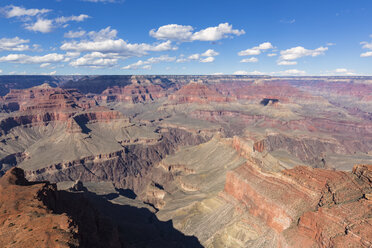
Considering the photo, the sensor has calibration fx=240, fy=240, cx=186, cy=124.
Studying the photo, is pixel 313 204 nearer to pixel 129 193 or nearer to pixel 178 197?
pixel 178 197

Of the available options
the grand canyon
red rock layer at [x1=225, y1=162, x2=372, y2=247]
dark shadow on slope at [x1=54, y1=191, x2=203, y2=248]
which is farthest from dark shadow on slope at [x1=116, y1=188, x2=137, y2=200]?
red rock layer at [x1=225, y1=162, x2=372, y2=247]

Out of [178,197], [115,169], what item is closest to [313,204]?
[178,197]

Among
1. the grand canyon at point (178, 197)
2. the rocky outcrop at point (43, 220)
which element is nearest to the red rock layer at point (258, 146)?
the grand canyon at point (178, 197)

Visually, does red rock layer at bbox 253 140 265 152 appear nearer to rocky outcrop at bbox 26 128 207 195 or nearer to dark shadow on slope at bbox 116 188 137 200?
rocky outcrop at bbox 26 128 207 195

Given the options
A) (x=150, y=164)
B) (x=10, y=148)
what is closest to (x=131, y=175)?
(x=150, y=164)

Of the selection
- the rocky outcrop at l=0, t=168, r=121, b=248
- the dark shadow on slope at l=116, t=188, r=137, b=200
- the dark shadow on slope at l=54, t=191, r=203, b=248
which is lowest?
the dark shadow on slope at l=116, t=188, r=137, b=200

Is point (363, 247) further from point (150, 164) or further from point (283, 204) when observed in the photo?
point (150, 164)

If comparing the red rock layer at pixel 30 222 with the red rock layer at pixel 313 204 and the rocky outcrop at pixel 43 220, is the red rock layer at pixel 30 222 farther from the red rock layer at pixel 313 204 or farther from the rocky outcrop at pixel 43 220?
the red rock layer at pixel 313 204
